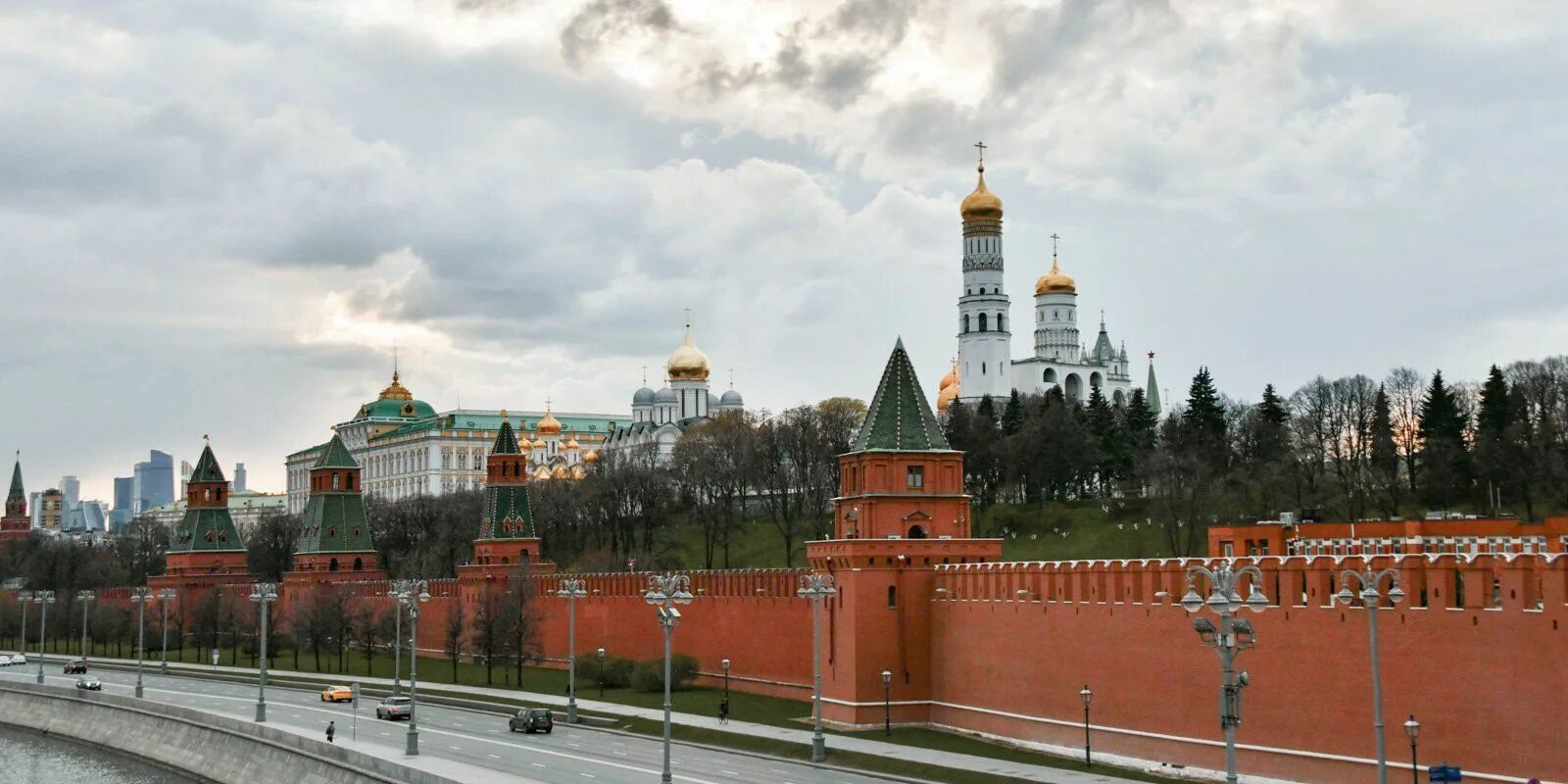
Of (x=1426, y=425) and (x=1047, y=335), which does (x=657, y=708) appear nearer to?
(x=1426, y=425)

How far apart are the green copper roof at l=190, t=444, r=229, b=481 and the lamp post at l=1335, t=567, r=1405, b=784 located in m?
83.8

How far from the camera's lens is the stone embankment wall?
44184mm

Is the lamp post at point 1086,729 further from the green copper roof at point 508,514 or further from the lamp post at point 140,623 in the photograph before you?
the green copper roof at point 508,514

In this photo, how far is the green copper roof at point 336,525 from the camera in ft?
325

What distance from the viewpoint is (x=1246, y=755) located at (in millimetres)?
38688

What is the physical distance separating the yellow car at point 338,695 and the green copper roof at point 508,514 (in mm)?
21677

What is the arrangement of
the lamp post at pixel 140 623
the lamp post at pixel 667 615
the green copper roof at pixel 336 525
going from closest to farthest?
1. the lamp post at pixel 667 615
2. the lamp post at pixel 140 623
3. the green copper roof at pixel 336 525

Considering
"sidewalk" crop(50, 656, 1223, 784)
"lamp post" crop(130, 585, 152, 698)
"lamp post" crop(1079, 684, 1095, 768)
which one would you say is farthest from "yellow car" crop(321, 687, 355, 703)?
"lamp post" crop(1079, 684, 1095, 768)

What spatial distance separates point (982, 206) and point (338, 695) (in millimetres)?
71695

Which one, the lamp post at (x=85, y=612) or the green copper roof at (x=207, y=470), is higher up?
the green copper roof at (x=207, y=470)

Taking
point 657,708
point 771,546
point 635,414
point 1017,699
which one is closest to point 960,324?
point 771,546

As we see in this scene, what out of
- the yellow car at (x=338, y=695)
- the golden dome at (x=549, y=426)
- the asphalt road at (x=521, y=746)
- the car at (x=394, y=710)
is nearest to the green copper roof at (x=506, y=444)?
the asphalt road at (x=521, y=746)

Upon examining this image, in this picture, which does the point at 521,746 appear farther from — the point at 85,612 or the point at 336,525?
the point at 336,525

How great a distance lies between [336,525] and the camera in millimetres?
99438
